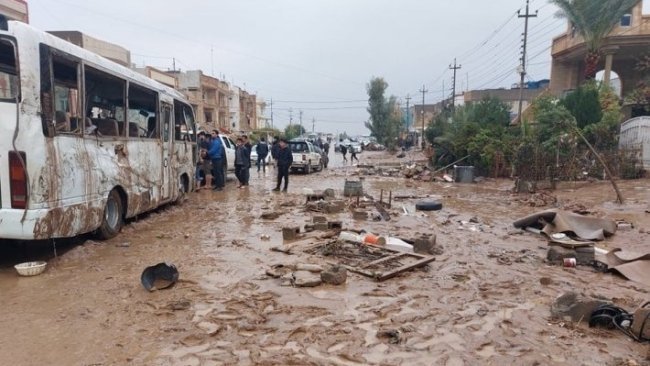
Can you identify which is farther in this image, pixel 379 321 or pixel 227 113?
pixel 227 113

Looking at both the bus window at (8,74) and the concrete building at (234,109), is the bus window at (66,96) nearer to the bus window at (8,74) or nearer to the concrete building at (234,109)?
the bus window at (8,74)

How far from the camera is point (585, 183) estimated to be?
16.5 metres

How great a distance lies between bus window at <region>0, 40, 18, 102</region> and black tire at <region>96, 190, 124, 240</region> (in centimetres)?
225

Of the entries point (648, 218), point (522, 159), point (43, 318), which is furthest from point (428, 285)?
point (522, 159)

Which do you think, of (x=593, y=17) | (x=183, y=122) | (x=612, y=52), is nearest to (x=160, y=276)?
(x=183, y=122)

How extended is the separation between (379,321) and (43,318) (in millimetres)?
3197

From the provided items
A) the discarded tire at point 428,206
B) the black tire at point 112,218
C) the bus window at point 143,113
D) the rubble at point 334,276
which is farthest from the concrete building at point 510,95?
the rubble at point 334,276

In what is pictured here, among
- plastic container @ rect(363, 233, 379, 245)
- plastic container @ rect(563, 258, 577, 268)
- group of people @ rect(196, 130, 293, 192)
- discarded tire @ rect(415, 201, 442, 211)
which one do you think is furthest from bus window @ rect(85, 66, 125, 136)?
discarded tire @ rect(415, 201, 442, 211)

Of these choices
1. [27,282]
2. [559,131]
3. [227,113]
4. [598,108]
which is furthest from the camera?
[227,113]

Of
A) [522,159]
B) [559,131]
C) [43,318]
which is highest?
[559,131]

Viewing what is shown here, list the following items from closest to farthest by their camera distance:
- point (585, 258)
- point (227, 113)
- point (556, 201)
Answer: point (585, 258) < point (556, 201) < point (227, 113)

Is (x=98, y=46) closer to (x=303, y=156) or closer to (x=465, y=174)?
(x=303, y=156)

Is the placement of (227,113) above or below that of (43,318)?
above

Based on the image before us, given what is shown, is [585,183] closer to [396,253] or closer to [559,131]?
[559,131]
